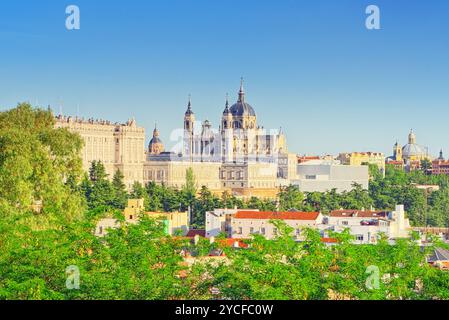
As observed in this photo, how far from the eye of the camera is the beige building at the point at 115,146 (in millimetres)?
78250

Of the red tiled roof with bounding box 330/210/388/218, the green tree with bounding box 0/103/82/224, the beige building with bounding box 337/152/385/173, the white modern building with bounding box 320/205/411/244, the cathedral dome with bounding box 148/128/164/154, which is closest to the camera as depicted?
the green tree with bounding box 0/103/82/224

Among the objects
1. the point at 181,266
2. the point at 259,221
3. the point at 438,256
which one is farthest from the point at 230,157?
the point at 181,266

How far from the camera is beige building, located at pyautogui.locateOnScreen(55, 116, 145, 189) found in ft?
257

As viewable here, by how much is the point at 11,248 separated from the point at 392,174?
78242mm

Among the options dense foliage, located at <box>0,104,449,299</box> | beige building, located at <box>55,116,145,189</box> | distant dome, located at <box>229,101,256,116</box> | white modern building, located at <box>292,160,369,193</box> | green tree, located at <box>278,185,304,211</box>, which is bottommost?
dense foliage, located at <box>0,104,449,299</box>

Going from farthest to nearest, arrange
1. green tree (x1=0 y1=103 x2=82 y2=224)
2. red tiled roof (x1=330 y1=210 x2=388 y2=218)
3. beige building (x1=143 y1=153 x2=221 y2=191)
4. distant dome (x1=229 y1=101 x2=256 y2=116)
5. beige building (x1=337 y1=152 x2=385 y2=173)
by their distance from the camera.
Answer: beige building (x1=337 y1=152 x2=385 y2=173) < distant dome (x1=229 y1=101 x2=256 y2=116) < beige building (x1=143 y1=153 x2=221 y2=191) < red tiled roof (x1=330 y1=210 x2=388 y2=218) < green tree (x1=0 y1=103 x2=82 y2=224)

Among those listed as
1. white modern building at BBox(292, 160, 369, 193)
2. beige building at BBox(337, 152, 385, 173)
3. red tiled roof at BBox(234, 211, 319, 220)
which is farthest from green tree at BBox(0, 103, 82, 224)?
beige building at BBox(337, 152, 385, 173)

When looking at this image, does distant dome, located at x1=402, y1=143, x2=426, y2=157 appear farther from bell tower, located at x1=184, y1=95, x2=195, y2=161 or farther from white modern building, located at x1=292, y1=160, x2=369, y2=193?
bell tower, located at x1=184, y1=95, x2=195, y2=161

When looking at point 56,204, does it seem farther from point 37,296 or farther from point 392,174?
point 392,174

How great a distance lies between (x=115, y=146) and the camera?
8188 cm

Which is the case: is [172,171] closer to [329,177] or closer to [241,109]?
[241,109]

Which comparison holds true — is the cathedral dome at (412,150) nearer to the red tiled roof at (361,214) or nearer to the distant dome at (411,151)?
the distant dome at (411,151)
